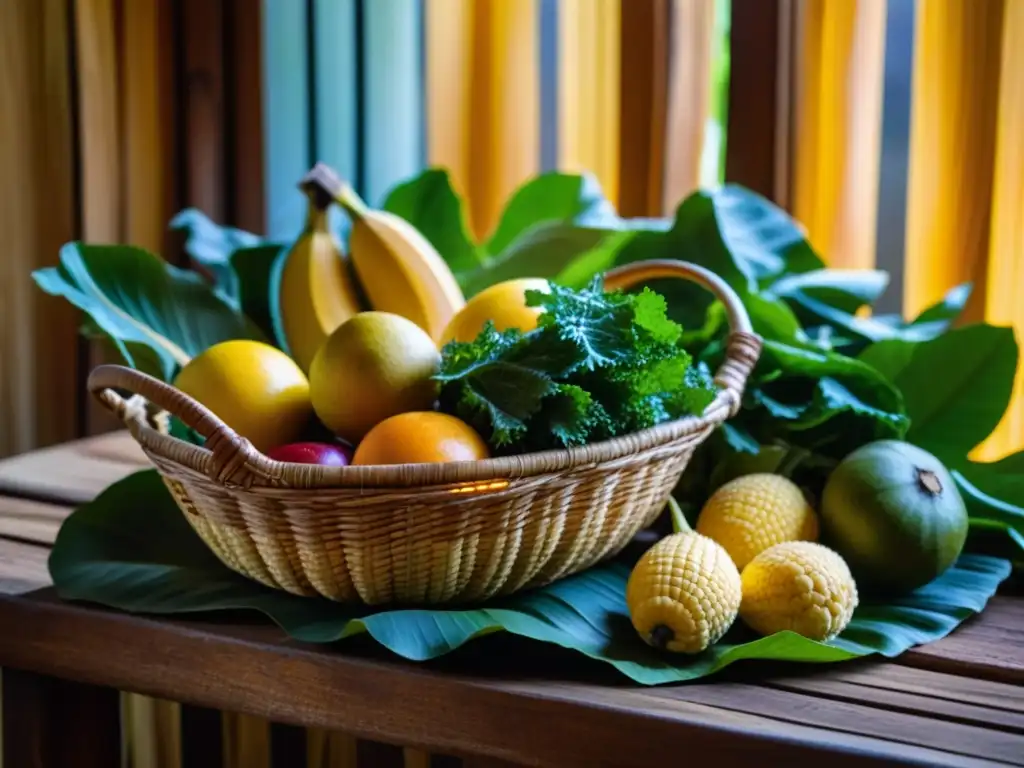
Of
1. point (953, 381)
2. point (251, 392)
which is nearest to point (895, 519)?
point (953, 381)

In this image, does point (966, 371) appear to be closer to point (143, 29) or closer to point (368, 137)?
point (368, 137)

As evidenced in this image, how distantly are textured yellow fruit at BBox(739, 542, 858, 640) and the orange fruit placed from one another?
0.60ft

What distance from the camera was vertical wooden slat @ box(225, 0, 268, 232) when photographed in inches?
57.7

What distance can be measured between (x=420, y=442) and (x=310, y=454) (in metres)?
0.07

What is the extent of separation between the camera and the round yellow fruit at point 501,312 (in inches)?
28.6

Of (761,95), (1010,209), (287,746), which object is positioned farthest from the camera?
(761,95)

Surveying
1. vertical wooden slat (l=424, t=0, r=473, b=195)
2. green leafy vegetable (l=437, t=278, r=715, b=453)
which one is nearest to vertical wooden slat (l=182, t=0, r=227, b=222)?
vertical wooden slat (l=424, t=0, r=473, b=195)

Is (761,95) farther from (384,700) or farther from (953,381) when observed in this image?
(384,700)

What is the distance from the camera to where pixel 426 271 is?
0.88 metres

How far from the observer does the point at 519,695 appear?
0.58 meters

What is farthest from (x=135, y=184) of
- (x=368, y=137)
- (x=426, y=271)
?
(x=426, y=271)

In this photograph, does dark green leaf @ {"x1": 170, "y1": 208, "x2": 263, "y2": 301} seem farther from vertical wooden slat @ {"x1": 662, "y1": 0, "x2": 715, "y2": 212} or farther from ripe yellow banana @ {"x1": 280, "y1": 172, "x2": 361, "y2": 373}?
vertical wooden slat @ {"x1": 662, "y1": 0, "x2": 715, "y2": 212}

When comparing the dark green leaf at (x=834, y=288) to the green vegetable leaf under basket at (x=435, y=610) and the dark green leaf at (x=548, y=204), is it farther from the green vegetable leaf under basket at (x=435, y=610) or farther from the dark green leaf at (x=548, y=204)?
the green vegetable leaf under basket at (x=435, y=610)

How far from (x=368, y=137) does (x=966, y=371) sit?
956 millimetres
